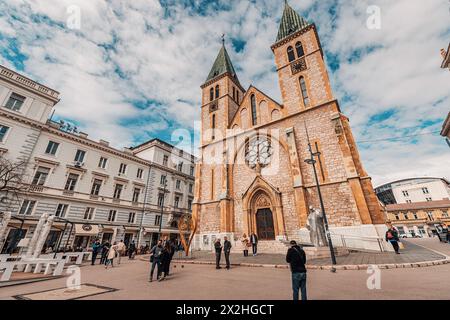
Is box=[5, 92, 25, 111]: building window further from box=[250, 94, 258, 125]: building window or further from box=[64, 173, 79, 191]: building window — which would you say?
box=[250, 94, 258, 125]: building window

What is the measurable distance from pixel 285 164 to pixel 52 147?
23.6 metres

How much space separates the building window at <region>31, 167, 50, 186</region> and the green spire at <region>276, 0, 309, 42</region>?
29.5 meters

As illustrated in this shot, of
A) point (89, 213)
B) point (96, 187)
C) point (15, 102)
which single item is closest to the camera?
point (15, 102)

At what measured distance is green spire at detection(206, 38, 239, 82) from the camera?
29.7m

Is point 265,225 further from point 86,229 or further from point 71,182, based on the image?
point 71,182

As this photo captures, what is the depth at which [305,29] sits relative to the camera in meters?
21.9

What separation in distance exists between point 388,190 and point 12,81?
300 ft

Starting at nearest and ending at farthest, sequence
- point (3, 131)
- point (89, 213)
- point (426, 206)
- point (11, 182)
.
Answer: point (11, 182) → point (3, 131) → point (89, 213) → point (426, 206)

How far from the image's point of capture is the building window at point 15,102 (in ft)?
60.5

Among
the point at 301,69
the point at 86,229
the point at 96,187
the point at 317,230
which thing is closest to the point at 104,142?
the point at 96,187

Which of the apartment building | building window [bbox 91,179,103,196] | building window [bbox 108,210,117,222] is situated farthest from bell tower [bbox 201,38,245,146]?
building window [bbox 108,210,117,222]

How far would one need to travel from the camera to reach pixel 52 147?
20.3 m
